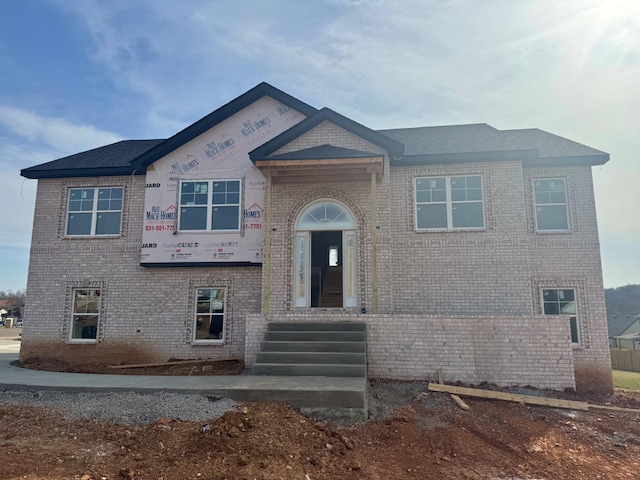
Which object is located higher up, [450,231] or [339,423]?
[450,231]

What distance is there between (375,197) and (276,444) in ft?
22.2

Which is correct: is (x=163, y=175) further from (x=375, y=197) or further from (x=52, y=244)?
(x=375, y=197)

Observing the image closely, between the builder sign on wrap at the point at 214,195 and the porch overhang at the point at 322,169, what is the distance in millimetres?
1650

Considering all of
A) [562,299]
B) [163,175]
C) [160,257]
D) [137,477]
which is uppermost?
[163,175]

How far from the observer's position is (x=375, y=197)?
1066 centimetres

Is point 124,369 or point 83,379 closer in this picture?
point 83,379

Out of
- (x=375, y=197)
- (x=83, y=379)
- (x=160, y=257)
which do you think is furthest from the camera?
(x=160, y=257)

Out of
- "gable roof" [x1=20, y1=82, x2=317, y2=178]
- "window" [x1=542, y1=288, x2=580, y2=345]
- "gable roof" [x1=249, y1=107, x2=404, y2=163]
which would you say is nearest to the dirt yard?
"window" [x1=542, y1=288, x2=580, y2=345]

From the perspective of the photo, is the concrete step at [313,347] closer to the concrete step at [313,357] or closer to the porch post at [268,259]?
the concrete step at [313,357]

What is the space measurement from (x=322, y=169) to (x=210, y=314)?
17.2 ft

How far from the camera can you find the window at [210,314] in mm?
12273

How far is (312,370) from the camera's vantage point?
8.39 metres

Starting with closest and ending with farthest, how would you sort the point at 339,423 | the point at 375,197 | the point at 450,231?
the point at 339,423, the point at 375,197, the point at 450,231

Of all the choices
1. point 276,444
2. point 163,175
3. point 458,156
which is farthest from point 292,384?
point 163,175
